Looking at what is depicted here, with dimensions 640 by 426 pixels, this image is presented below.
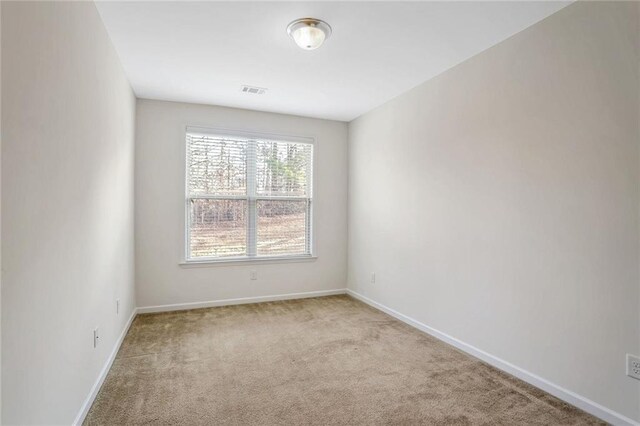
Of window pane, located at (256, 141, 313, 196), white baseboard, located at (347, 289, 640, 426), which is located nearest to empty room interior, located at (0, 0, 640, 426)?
white baseboard, located at (347, 289, 640, 426)

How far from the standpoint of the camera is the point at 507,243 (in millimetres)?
2574

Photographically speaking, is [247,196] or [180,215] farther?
[247,196]

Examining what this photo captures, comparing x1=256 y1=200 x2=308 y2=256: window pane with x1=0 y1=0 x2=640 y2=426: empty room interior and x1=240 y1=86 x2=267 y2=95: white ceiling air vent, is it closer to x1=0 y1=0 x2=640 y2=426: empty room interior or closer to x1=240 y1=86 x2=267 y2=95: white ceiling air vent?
x1=0 y1=0 x2=640 y2=426: empty room interior

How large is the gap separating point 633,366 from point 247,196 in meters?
3.80

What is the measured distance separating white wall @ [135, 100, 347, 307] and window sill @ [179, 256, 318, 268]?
0.04m

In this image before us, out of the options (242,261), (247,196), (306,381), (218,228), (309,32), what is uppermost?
(309,32)

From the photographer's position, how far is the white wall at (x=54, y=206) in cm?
122

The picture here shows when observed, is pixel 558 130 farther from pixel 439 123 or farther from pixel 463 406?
pixel 463 406

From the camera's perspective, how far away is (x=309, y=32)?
2.40 metres

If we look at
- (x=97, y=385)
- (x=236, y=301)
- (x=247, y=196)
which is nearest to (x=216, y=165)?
(x=247, y=196)

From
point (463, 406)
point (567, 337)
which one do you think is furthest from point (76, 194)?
point (567, 337)

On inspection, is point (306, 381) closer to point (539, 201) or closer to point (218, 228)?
point (539, 201)

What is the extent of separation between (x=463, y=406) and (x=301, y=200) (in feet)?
10.4

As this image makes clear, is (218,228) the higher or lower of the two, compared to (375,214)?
lower
